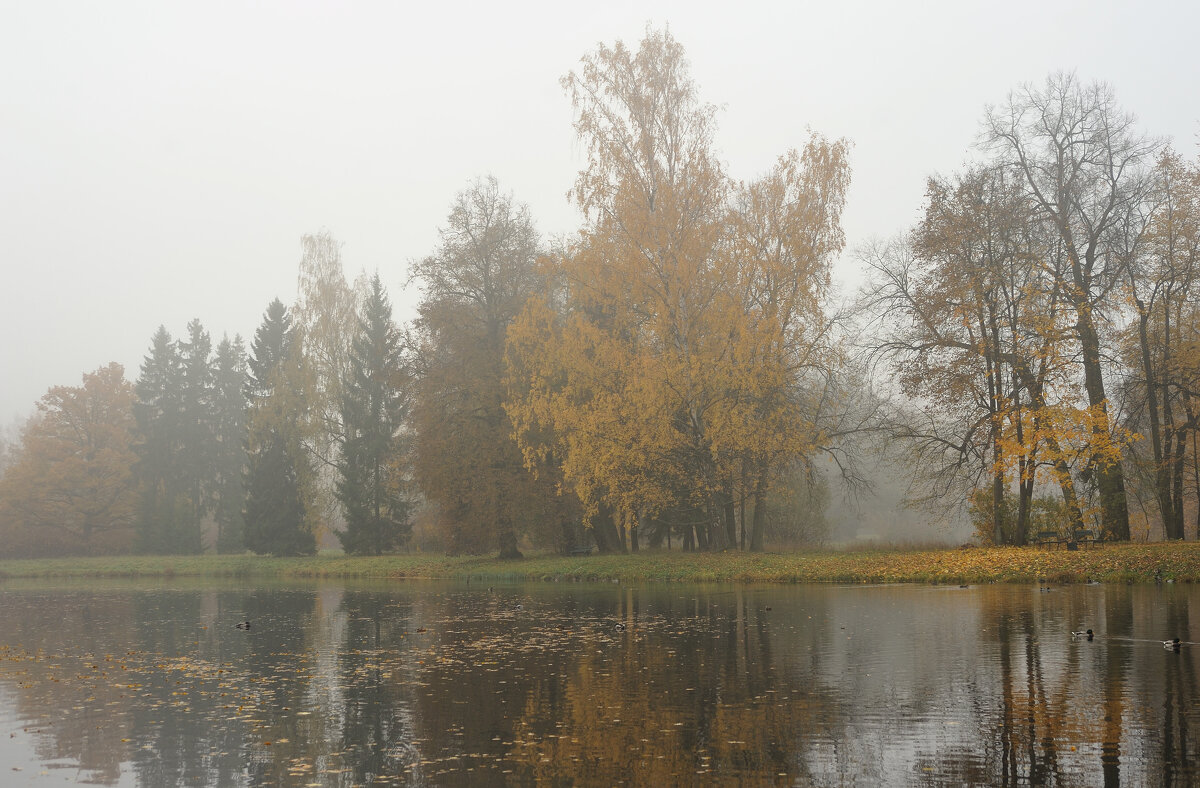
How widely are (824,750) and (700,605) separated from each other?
13.9 m

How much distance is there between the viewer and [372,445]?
51062 mm

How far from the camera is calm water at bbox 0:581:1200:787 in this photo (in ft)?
25.2

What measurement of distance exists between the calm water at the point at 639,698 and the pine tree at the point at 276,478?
3060 centimetres

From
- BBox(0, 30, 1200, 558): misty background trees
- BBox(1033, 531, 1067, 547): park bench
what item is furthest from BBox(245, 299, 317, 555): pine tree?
BBox(1033, 531, 1067, 547): park bench

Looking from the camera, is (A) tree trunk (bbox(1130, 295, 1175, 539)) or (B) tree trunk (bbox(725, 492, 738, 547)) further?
(B) tree trunk (bbox(725, 492, 738, 547))

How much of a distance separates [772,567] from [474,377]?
617 inches

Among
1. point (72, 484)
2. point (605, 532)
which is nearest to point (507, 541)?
point (605, 532)

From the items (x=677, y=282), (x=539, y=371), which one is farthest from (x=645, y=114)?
(x=539, y=371)

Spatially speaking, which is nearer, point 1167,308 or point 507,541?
point 1167,308

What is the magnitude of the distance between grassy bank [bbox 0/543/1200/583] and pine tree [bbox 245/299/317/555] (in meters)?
1.92

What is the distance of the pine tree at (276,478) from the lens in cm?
5034

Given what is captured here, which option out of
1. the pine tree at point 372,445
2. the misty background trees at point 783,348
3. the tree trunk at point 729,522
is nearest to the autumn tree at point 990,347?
the misty background trees at point 783,348

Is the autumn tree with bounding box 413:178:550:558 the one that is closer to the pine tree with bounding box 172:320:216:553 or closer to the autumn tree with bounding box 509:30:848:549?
the autumn tree with bounding box 509:30:848:549

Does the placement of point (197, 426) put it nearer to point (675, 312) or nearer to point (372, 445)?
point (372, 445)
